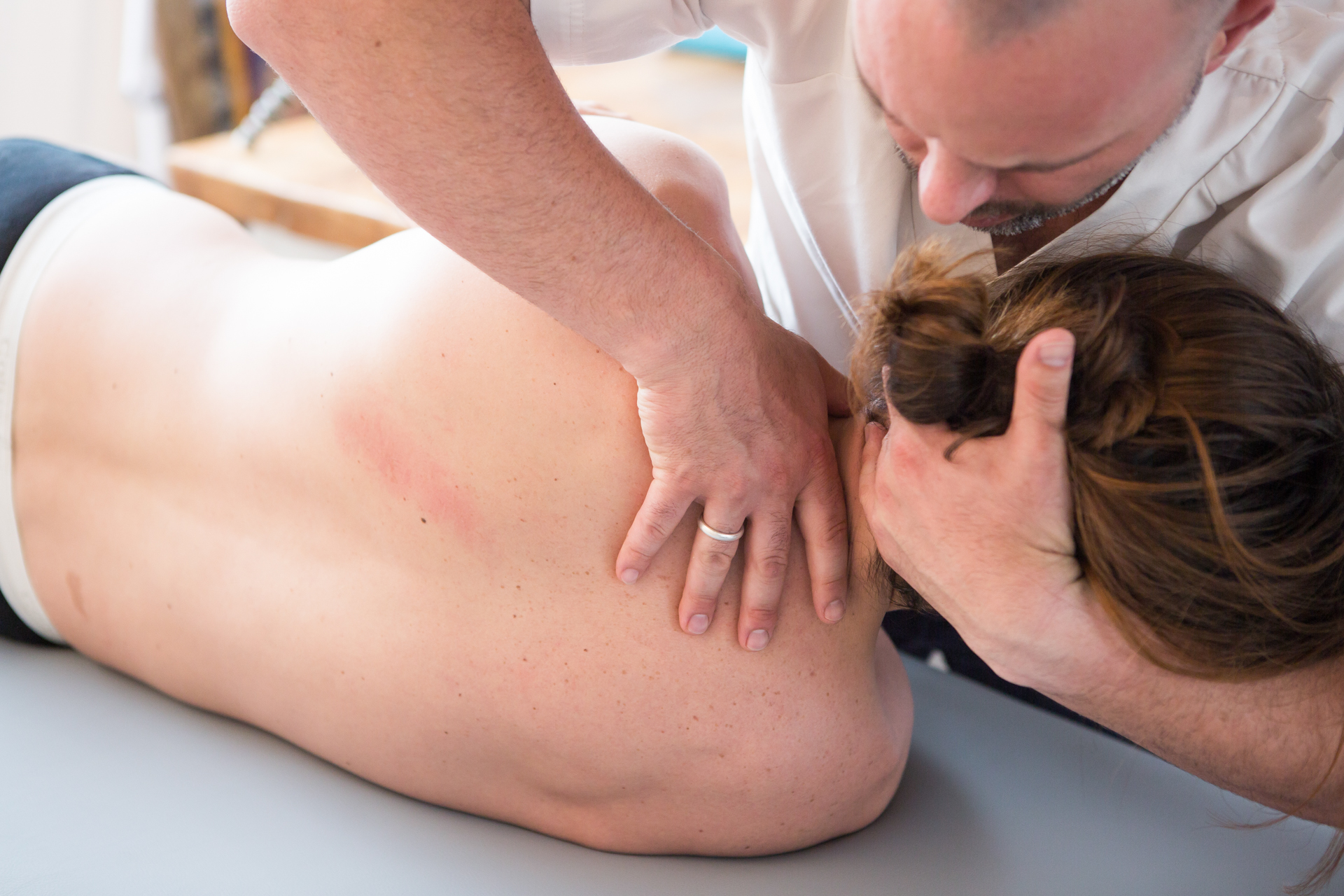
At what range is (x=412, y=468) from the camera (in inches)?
40.1

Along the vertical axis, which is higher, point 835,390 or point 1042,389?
point 1042,389

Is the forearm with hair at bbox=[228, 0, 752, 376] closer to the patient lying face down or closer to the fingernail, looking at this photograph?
the patient lying face down

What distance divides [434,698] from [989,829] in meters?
0.62

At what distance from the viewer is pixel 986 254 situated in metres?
1.09

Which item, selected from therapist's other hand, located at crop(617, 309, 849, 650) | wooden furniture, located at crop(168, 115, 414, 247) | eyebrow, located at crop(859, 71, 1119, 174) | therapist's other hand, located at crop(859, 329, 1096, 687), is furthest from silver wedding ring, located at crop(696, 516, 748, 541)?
wooden furniture, located at crop(168, 115, 414, 247)

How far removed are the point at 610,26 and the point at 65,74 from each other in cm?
239

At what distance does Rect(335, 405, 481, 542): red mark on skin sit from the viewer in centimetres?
100

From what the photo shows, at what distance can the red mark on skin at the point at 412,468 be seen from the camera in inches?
39.5

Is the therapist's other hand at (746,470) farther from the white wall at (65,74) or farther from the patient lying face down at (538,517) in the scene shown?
the white wall at (65,74)

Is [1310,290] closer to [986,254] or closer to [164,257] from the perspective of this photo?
[986,254]

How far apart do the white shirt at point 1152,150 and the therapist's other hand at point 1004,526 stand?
311mm

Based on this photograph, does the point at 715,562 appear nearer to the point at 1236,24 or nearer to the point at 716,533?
the point at 716,533

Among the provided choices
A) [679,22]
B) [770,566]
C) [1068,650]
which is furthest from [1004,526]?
[679,22]

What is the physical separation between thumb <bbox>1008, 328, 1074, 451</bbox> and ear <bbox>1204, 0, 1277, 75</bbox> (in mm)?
250
